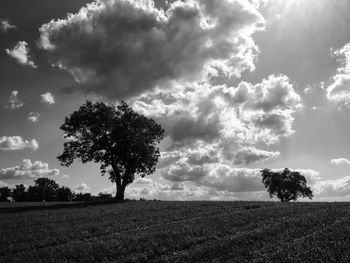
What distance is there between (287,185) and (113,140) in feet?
202

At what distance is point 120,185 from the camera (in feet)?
216

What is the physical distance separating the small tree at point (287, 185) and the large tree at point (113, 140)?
52.2 metres

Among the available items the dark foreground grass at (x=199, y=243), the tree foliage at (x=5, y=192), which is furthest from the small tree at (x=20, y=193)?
the dark foreground grass at (x=199, y=243)

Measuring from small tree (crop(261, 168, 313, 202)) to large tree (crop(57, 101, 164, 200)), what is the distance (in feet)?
171

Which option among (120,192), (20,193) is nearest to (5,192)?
(20,193)

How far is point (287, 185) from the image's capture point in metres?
104

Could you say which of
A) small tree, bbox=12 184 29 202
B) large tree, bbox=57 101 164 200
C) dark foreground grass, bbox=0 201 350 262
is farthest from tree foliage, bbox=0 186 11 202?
dark foreground grass, bbox=0 201 350 262

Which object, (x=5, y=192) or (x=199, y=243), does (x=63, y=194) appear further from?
(x=199, y=243)

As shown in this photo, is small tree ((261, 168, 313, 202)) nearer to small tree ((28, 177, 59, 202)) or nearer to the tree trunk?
the tree trunk

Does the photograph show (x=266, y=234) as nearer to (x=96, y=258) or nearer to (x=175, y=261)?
(x=175, y=261)

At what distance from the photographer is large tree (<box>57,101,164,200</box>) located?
62.7m

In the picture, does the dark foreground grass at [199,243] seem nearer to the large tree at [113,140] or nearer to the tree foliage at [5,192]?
the large tree at [113,140]

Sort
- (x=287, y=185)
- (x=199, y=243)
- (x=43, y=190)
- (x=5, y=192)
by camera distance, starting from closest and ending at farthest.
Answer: (x=199, y=243) → (x=287, y=185) → (x=43, y=190) → (x=5, y=192)

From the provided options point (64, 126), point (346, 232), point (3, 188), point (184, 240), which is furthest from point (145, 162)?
point (3, 188)
